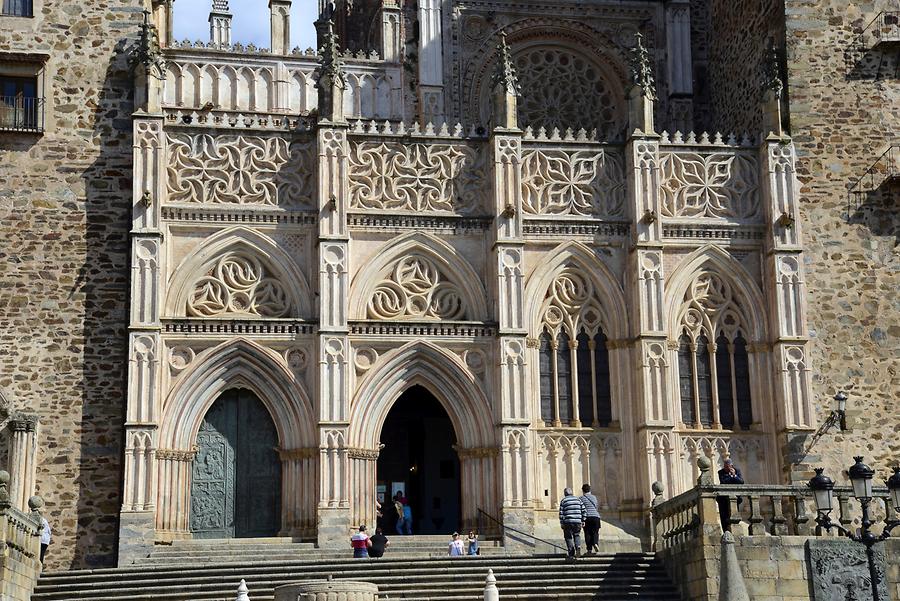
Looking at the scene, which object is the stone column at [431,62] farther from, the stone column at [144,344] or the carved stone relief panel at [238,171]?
the stone column at [144,344]

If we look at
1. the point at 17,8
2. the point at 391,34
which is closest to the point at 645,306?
the point at 391,34

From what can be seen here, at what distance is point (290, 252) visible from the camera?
32250 millimetres

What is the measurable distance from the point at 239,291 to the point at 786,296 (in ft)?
39.4

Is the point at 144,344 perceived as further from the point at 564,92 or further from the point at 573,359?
the point at 564,92

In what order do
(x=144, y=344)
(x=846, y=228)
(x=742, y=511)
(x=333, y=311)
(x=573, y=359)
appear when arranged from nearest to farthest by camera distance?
(x=742, y=511), (x=144, y=344), (x=333, y=311), (x=573, y=359), (x=846, y=228)

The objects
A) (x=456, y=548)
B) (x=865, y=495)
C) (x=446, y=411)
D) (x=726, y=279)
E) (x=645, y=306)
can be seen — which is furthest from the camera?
(x=726, y=279)

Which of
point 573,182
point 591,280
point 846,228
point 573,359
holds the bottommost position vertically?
point 573,359

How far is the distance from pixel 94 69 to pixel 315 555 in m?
11.7

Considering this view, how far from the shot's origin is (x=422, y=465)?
35.1 metres

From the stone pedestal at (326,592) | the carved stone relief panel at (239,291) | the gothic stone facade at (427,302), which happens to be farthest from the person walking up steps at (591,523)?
the carved stone relief panel at (239,291)

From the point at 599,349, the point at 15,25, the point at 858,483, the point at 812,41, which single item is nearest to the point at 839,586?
the point at 858,483

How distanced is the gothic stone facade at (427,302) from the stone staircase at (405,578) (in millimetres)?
2984

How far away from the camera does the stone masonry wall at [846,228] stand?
33.1m

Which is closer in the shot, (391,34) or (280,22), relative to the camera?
(391,34)
